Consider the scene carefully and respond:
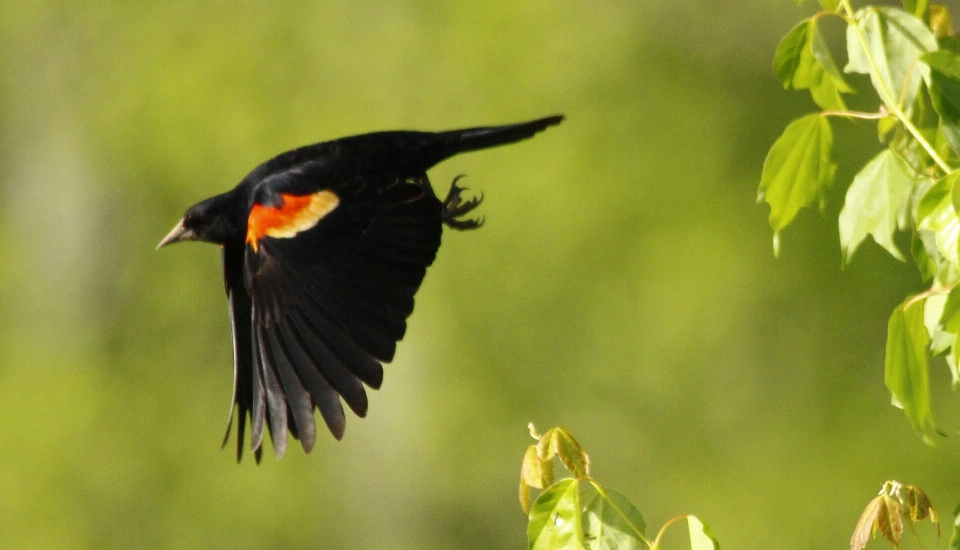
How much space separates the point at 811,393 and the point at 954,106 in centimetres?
1113

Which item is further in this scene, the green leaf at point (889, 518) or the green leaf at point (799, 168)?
the green leaf at point (799, 168)

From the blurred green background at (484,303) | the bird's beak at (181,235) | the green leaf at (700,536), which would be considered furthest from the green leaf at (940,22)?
the blurred green background at (484,303)

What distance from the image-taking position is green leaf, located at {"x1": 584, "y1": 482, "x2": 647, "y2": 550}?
1.14 metres

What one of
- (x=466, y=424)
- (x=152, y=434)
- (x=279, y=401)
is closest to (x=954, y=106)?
(x=279, y=401)

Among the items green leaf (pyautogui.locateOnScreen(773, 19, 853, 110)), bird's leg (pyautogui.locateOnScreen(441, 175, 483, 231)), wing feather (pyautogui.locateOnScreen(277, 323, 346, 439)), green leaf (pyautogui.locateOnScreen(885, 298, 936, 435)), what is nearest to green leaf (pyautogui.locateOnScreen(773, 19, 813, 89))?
green leaf (pyautogui.locateOnScreen(773, 19, 853, 110))

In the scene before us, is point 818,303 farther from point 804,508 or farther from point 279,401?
point 279,401

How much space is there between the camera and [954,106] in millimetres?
1104

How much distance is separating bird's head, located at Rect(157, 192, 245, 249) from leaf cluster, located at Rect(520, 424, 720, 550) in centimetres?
172

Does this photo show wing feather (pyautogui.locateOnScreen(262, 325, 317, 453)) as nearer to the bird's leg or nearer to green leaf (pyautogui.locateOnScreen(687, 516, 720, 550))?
the bird's leg

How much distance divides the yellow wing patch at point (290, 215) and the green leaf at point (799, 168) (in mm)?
1235

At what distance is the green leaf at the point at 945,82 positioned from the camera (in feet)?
3.61

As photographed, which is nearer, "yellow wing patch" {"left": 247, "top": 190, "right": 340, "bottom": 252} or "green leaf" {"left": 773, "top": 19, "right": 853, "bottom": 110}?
Answer: "green leaf" {"left": 773, "top": 19, "right": 853, "bottom": 110}

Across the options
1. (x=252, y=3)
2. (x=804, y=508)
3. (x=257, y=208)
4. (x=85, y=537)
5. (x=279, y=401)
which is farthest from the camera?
(x=252, y=3)

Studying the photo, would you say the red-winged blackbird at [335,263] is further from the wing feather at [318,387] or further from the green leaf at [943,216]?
the green leaf at [943,216]
